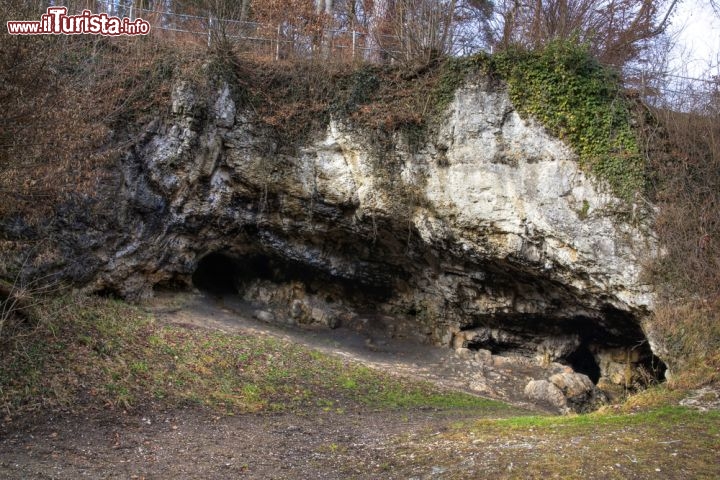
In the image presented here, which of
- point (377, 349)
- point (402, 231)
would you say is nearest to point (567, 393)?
point (377, 349)

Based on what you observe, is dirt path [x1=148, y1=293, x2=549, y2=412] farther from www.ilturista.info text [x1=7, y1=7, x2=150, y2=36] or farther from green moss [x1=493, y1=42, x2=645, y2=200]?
www.ilturista.info text [x1=7, y1=7, x2=150, y2=36]

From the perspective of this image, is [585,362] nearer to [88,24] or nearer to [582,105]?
[582,105]

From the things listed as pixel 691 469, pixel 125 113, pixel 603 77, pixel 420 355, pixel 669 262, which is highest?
pixel 603 77

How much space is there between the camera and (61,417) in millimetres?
7602

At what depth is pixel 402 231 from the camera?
13961 millimetres

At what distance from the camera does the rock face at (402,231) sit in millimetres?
12344

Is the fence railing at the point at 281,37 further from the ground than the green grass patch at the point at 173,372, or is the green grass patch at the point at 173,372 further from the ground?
the fence railing at the point at 281,37

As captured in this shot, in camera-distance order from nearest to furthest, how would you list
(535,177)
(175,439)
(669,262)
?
(175,439) < (669,262) < (535,177)

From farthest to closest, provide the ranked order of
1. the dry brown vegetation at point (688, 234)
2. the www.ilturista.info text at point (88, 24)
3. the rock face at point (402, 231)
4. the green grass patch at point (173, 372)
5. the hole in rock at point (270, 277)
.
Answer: the hole in rock at point (270, 277)
the rock face at point (402, 231)
the dry brown vegetation at point (688, 234)
the www.ilturista.info text at point (88, 24)
the green grass patch at point (173, 372)

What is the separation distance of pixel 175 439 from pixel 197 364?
8.86 feet

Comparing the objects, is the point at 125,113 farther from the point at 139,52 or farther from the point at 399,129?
the point at 399,129

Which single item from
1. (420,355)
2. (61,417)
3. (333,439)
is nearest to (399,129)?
(420,355)

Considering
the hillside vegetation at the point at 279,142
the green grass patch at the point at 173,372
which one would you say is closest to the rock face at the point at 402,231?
the hillside vegetation at the point at 279,142

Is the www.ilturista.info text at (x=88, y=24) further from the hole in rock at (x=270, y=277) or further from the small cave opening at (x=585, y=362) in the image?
the small cave opening at (x=585, y=362)
